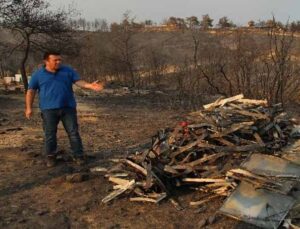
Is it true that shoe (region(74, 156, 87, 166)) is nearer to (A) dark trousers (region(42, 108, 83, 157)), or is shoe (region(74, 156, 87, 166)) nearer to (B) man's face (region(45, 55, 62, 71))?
(A) dark trousers (region(42, 108, 83, 157))

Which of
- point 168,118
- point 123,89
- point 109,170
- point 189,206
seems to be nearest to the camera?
point 189,206

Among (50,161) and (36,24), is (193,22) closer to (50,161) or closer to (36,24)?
(36,24)

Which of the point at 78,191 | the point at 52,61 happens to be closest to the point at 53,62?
the point at 52,61

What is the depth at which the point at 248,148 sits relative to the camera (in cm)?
688

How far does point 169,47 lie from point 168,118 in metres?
32.2

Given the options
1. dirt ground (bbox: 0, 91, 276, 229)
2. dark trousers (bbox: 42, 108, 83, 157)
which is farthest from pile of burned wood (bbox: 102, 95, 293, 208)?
dark trousers (bbox: 42, 108, 83, 157)

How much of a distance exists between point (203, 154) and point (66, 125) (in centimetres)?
233

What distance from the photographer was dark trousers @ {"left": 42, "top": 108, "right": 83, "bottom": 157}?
26.5ft

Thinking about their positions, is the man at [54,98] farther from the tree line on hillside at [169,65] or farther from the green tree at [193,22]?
the green tree at [193,22]

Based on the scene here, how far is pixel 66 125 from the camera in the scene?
26.8ft

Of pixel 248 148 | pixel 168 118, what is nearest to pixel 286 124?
pixel 248 148

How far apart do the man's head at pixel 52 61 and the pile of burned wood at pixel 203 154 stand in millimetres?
1694

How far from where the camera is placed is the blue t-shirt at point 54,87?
26.2 ft

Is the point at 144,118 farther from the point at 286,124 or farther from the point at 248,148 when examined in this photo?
the point at 248,148
